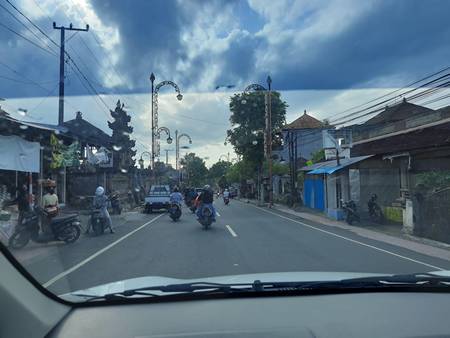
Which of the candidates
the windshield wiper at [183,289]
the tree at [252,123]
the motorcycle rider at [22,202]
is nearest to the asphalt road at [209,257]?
the motorcycle rider at [22,202]

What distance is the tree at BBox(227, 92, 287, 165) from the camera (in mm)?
44522

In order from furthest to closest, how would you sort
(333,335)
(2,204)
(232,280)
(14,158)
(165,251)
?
(14,158) < (2,204) < (165,251) < (232,280) < (333,335)

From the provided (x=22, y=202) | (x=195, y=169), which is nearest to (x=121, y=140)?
(x=22, y=202)

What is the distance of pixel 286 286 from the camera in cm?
362

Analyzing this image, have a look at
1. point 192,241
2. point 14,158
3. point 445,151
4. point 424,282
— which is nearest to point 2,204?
point 14,158

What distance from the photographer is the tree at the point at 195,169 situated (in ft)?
358

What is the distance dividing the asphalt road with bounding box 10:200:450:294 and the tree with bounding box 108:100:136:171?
12451 mm

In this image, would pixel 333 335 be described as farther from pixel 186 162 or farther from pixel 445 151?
pixel 186 162

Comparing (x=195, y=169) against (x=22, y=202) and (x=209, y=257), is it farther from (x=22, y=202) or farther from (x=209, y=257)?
(x=209, y=257)

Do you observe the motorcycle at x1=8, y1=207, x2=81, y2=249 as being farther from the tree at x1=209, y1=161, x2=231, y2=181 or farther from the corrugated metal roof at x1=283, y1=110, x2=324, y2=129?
the tree at x1=209, y1=161, x2=231, y2=181

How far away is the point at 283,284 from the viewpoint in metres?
3.68

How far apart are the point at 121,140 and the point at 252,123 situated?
15397mm

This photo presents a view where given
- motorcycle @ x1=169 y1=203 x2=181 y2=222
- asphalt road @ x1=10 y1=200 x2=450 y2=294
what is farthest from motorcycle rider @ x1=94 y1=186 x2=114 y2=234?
motorcycle @ x1=169 y1=203 x2=181 y2=222

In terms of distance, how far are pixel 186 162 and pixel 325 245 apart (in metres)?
98.5
